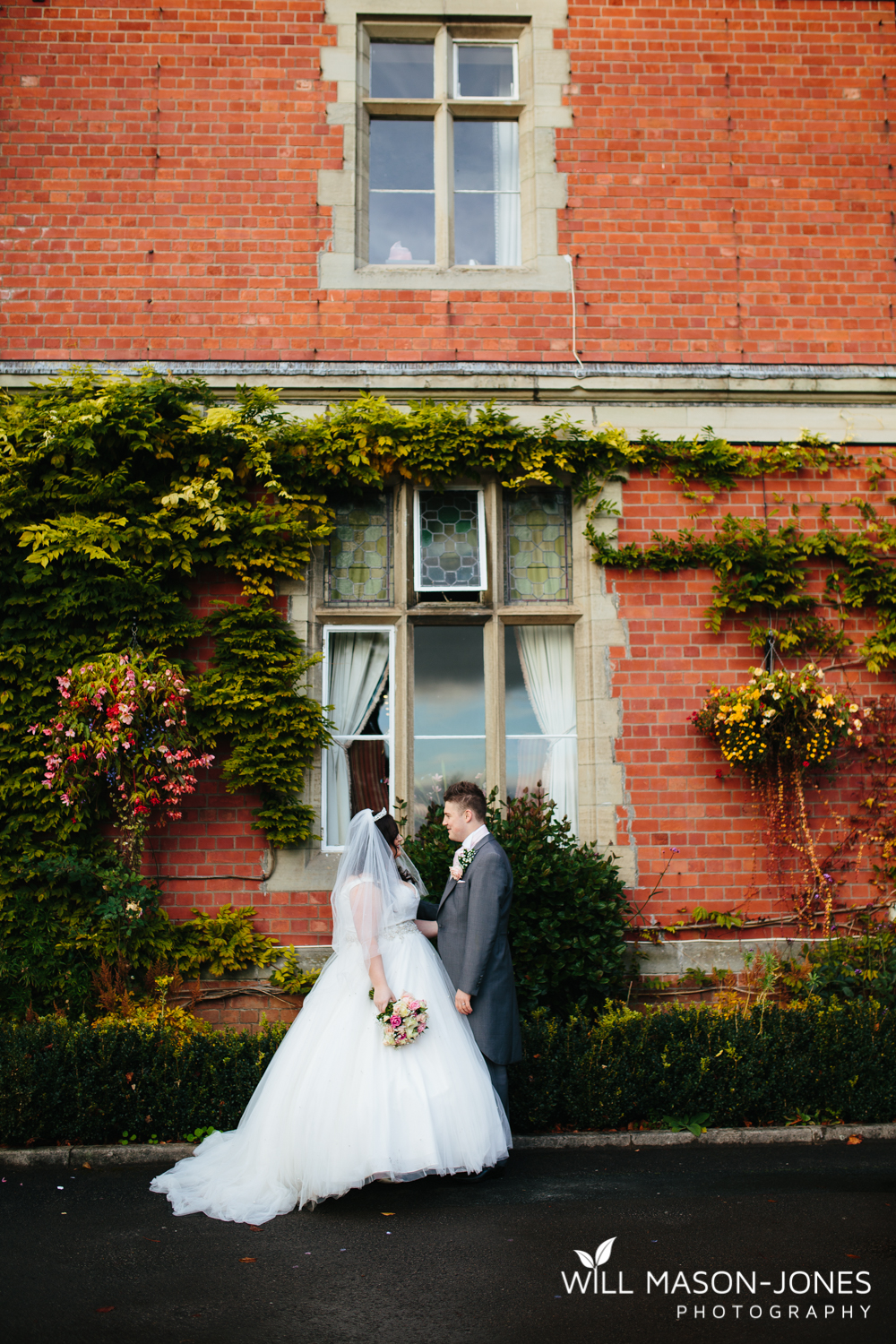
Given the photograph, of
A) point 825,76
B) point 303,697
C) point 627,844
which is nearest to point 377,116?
point 825,76

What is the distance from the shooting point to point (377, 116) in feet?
25.4

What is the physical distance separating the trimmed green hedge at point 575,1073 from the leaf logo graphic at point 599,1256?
1.51 metres

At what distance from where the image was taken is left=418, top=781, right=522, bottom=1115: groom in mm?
4711

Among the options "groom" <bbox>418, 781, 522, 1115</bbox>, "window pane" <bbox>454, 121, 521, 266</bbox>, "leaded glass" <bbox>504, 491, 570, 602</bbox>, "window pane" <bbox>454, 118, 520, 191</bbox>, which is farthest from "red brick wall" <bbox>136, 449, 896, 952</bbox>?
"window pane" <bbox>454, 118, 520, 191</bbox>

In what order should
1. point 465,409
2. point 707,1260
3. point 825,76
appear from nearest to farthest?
point 707,1260, point 465,409, point 825,76

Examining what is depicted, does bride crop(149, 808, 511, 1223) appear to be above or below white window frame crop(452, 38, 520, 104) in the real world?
below

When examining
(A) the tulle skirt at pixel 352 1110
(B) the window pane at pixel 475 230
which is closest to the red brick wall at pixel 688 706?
(B) the window pane at pixel 475 230

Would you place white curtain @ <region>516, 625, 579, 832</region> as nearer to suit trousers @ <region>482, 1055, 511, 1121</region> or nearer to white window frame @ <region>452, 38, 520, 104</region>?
suit trousers @ <region>482, 1055, 511, 1121</region>

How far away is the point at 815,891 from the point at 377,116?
6839mm

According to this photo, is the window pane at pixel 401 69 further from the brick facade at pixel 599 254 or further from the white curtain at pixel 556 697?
the white curtain at pixel 556 697

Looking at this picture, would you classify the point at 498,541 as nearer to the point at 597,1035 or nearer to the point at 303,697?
the point at 303,697

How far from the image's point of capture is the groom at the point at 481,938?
4.71m

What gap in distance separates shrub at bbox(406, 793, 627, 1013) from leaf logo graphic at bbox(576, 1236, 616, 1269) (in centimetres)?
187

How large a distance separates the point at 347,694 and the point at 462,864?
245 centimetres
